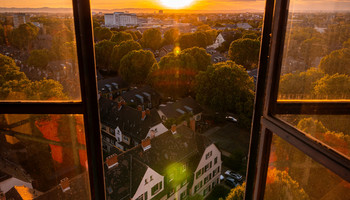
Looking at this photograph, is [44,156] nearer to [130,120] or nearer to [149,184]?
[149,184]

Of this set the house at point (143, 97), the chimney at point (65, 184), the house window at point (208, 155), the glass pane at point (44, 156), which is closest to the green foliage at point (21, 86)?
the glass pane at point (44, 156)

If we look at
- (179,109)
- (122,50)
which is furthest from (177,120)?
(122,50)

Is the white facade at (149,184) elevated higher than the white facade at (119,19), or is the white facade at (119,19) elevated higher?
the white facade at (119,19)

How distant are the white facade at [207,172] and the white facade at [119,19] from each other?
35398 mm

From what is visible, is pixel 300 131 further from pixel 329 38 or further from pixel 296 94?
pixel 329 38

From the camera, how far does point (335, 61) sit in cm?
130

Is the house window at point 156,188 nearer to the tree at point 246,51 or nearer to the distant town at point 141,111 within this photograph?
the distant town at point 141,111

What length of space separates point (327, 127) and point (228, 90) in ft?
51.4

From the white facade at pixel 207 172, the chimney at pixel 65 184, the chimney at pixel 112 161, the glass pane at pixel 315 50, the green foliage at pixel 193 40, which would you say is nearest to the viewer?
Answer: the glass pane at pixel 315 50

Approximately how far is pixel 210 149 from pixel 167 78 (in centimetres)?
996

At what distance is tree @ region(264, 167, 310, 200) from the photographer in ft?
4.52

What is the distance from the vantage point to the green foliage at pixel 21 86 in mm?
1409

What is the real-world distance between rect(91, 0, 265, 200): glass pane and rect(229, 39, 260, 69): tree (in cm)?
9

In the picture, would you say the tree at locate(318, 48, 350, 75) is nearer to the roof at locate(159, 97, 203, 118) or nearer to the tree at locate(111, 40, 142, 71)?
the roof at locate(159, 97, 203, 118)
